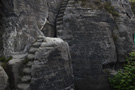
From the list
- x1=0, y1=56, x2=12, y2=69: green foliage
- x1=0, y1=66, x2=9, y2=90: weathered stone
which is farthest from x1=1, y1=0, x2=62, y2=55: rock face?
x1=0, y1=66, x2=9, y2=90: weathered stone

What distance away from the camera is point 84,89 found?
216 inches

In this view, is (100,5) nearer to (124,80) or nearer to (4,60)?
(124,80)

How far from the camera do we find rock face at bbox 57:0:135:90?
18.2 feet

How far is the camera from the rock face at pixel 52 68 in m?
3.39

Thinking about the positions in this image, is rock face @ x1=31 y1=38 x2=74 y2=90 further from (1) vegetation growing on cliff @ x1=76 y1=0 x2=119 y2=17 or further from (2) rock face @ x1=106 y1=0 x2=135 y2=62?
(2) rock face @ x1=106 y1=0 x2=135 y2=62

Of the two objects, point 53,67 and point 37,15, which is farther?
point 37,15

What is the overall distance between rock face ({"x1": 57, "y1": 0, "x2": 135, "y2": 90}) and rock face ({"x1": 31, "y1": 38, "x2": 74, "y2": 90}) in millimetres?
1604

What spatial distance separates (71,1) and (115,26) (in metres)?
2.43

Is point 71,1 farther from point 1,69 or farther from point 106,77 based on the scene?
point 1,69


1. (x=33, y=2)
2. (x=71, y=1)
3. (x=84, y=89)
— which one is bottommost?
(x=84, y=89)

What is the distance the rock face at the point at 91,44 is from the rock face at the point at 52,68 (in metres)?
1.60

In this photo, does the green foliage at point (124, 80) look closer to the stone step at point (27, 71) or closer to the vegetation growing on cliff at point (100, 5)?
the vegetation growing on cliff at point (100, 5)

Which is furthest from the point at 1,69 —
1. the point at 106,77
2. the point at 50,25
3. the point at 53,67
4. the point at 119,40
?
the point at 119,40

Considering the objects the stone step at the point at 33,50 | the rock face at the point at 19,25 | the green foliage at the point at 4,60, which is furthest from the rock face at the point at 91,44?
the green foliage at the point at 4,60
